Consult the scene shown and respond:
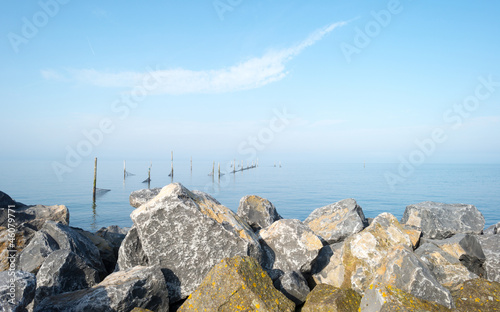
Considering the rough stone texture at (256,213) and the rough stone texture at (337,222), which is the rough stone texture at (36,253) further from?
the rough stone texture at (337,222)

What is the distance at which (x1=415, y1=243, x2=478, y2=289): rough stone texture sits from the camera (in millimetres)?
6570

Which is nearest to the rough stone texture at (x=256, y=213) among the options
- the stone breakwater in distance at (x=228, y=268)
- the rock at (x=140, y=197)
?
the stone breakwater in distance at (x=228, y=268)

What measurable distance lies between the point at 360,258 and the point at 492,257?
3.77 m

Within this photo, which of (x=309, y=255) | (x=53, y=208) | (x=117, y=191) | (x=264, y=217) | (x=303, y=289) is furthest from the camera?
(x=117, y=191)

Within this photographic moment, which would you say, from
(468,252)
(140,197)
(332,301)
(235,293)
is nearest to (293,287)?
(332,301)

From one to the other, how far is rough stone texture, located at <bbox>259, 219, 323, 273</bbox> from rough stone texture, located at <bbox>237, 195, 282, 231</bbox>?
2.69 metres

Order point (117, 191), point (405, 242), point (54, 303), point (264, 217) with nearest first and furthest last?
point (54, 303) → point (405, 242) → point (264, 217) → point (117, 191)

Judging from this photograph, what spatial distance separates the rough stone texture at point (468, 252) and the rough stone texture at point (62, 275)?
840 centimetres

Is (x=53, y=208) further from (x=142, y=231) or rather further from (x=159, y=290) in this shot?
(x=159, y=290)

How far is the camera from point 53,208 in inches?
490

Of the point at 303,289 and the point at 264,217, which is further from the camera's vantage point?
the point at 264,217

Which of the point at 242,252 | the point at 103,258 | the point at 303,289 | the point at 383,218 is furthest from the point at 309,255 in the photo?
the point at 103,258

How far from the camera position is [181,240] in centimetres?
603

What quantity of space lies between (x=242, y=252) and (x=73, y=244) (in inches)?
173
